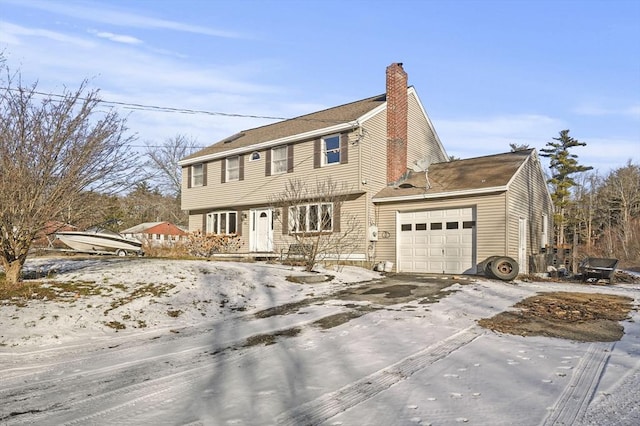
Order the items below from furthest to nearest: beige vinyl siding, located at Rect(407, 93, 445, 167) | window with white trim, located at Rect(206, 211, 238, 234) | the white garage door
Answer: window with white trim, located at Rect(206, 211, 238, 234), beige vinyl siding, located at Rect(407, 93, 445, 167), the white garage door

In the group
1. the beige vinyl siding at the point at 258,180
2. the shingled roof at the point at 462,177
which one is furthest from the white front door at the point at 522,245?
the beige vinyl siding at the point at 258,180

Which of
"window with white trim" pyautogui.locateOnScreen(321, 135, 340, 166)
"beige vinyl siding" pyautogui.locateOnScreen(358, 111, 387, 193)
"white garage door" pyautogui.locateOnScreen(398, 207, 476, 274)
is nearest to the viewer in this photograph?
"white garage door" pyautogui.locateOnScreen(398, 207, 476, 274)

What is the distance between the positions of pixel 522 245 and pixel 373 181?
19.5ft

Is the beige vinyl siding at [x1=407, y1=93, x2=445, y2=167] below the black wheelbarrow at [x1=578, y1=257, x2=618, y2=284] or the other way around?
the other way around

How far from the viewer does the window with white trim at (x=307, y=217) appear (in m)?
16.1

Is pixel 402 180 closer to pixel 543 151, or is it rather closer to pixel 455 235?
pixel 455 235

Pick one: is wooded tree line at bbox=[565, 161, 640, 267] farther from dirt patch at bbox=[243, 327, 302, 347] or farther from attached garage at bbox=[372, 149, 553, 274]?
dirt patch at bbox=[243, 327, 302, 347]

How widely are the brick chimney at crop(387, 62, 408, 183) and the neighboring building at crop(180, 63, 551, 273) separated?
0.04 meters

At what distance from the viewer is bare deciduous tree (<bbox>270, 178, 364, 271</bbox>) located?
16.4 meters

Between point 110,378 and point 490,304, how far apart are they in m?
7.17

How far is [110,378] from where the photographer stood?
4.97 metres

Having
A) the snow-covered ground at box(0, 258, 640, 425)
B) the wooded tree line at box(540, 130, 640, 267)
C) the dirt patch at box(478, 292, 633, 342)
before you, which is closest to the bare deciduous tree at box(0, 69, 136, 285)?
the snow-covered ground at box(0, 258, 640, 425)

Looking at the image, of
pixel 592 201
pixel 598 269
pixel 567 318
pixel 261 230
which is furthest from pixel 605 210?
pixel 567 318

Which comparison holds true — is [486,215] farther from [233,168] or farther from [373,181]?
[233,168]
